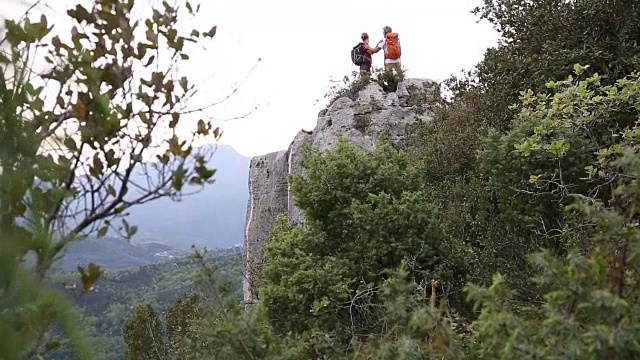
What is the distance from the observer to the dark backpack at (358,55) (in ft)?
50.2

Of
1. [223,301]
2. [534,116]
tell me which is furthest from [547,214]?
[223,301]

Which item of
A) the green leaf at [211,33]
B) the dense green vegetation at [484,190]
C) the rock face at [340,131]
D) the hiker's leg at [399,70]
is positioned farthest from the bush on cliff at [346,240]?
the hiker's leg at [399,70]

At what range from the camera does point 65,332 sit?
896 mm

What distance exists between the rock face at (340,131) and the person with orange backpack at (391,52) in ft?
1.57

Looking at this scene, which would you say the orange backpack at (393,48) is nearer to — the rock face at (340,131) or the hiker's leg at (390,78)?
the hiker's leg at (390,78)

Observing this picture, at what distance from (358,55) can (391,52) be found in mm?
838

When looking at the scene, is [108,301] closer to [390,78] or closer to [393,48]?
[390,78]

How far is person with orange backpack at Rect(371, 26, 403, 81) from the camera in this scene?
14.8 metres

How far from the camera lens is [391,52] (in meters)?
15.1

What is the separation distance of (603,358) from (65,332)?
141 centimetres

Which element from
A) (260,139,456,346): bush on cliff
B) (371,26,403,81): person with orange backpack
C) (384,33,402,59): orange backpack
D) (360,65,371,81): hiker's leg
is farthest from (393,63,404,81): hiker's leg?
(260,139,456,346): bush on cliff

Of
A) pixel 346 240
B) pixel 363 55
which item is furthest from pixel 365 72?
pixel 346 240

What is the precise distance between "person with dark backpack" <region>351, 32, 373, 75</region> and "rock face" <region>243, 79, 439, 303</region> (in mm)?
877

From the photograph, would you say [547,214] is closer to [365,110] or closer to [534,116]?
[534,116]
